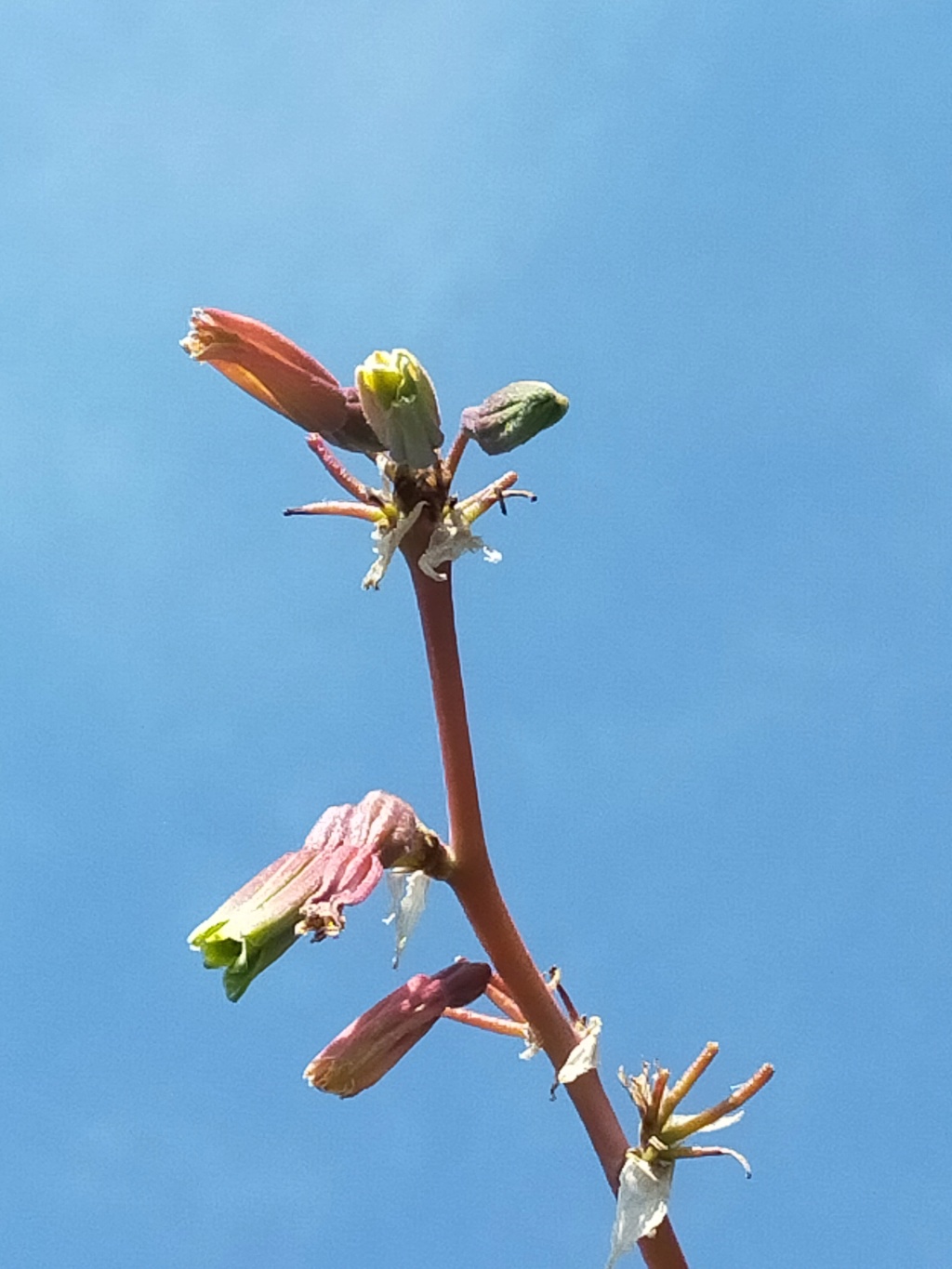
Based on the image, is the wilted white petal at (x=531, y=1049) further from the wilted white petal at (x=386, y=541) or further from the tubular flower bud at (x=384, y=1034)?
the wilted white petal at (x=386, y=541)

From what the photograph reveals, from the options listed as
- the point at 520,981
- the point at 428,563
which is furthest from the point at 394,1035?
the point at 428,563

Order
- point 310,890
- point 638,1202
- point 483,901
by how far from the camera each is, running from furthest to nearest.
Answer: point 483,901
point 638,1202
point 310,890

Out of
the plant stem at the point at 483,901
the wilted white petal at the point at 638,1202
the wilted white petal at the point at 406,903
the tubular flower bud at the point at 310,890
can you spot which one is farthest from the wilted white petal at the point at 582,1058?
the tubular flower bud at the point at 310,890

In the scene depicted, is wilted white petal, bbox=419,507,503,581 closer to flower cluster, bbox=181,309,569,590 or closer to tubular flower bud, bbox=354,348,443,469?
flower cluster, bbox=181,309,569,590

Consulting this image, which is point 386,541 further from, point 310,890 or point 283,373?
point 310,890

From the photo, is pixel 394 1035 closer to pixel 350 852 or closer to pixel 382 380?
pixel 350 852

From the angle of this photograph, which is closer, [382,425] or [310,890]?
[310,890]

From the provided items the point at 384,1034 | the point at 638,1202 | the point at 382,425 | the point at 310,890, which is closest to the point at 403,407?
the point at 382,425

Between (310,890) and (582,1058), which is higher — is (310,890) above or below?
above

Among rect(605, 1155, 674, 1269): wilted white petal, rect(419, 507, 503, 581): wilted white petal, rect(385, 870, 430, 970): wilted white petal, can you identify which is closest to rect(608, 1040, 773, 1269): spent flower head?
rect(605, 1155, 674, 1269): wilted white petal
